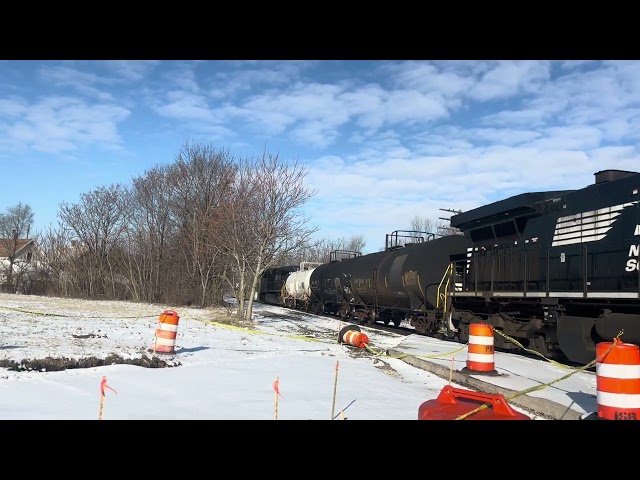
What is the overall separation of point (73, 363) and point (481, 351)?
25.1 ft

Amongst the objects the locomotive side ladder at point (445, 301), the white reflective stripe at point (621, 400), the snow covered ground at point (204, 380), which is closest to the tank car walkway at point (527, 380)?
the snow covered ground at point (204, 380)

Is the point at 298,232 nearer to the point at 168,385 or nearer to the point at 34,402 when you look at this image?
the point at 168,385

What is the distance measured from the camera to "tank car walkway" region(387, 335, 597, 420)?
291 inches

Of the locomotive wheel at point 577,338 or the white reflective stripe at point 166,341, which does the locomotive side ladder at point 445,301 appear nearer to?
the locomotive wheel at point 577,338

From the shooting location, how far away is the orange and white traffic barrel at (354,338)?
14.9 meters

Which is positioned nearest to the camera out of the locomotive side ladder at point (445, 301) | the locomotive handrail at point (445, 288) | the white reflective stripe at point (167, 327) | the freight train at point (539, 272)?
the freight train at point (539, 272)

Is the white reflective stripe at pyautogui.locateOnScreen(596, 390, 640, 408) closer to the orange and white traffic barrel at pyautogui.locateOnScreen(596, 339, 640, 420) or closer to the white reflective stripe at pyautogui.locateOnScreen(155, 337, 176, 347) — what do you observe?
the orange and white traffic barrel at pyautogui.locateOnScreen(596, 339, 640, 420)

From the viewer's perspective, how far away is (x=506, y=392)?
8258 mm

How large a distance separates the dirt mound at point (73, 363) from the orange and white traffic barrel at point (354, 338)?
6.21 metres

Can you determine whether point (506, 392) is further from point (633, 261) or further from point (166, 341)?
point (166, 341)

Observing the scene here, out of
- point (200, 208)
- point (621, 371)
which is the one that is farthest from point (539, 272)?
point (200, 208)

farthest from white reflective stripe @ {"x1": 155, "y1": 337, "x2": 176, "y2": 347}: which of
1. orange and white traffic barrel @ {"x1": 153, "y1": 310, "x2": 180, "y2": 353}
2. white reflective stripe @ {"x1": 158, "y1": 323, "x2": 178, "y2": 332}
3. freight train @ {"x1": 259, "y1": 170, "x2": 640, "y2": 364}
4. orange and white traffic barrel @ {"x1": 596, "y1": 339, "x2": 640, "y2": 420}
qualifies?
freight train @ {"x1": 259, "y1": 170, "x2": 640, "y2": 364}

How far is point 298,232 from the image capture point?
25.8 meters
